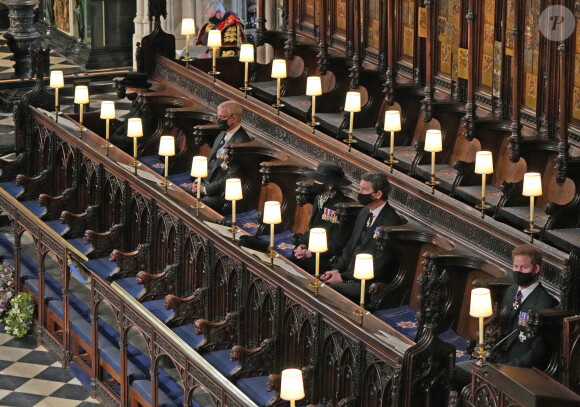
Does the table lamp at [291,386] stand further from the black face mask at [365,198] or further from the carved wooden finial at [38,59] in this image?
the carved wooden finial at [38,59]

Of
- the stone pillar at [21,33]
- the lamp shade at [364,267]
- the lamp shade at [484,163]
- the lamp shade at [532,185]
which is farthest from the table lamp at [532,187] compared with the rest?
the stone pillar at [21,33]

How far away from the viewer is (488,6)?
13.4 metres

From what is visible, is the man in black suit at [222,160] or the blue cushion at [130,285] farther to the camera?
the man in black suit at [222,160]

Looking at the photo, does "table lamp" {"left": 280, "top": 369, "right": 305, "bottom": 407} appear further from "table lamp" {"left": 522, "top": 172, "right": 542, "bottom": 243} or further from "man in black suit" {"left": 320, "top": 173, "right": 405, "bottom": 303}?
"table lamp" {"left": 522, "top": 172, "right": 542, "bottom": 243}

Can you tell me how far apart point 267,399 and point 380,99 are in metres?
5.09

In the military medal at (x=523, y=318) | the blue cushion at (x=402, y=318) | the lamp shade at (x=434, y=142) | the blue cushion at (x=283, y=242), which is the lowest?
the blue cushion at (x=402, y=318)

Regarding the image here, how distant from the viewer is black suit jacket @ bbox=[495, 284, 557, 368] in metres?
9.30

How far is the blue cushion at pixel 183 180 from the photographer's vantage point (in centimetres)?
1408

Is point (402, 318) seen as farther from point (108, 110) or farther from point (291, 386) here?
point (108, 110)

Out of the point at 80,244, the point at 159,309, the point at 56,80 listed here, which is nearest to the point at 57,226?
the point at 80,244

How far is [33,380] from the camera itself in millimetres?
12477

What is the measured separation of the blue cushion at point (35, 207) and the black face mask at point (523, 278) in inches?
243

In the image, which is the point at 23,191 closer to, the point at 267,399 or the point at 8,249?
the point at 8,249

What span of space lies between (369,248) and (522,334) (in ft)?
7.14
